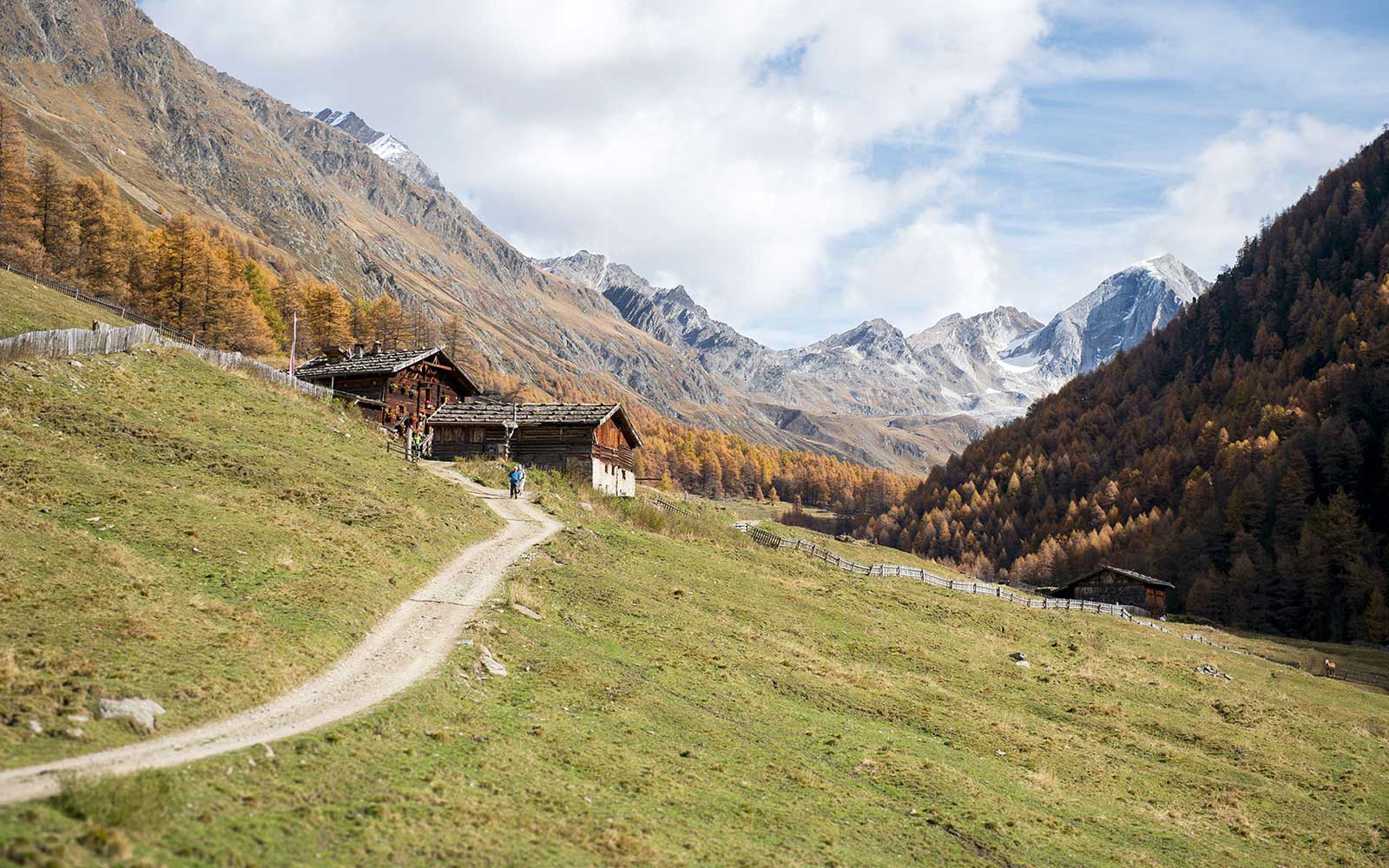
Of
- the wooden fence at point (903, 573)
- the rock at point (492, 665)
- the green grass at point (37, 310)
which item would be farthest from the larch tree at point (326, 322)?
the rock at point (492, 665)

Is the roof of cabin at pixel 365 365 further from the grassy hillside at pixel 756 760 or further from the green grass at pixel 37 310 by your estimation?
the grassy hillside at pixel 756 760

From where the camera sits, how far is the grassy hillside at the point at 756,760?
12703 mm

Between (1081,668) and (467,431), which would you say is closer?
(1081,668)

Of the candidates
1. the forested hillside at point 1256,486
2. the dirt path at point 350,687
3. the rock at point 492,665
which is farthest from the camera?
the forested hillside at point 1256,486

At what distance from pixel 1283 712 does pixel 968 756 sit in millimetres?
24437

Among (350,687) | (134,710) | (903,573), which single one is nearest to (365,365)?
(903,573)

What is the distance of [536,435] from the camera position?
71.0 metres

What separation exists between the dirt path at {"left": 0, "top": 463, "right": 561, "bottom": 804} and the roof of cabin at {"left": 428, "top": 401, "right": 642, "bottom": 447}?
3259cm

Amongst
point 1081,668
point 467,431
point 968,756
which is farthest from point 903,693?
point 467,431

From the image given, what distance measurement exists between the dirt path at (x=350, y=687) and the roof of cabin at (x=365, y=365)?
42.4m

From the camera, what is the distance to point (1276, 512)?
12875cm

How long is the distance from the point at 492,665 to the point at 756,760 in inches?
287

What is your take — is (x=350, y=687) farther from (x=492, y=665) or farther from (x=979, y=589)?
(x=979, y=589)

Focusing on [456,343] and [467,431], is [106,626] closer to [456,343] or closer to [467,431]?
[467,431]
